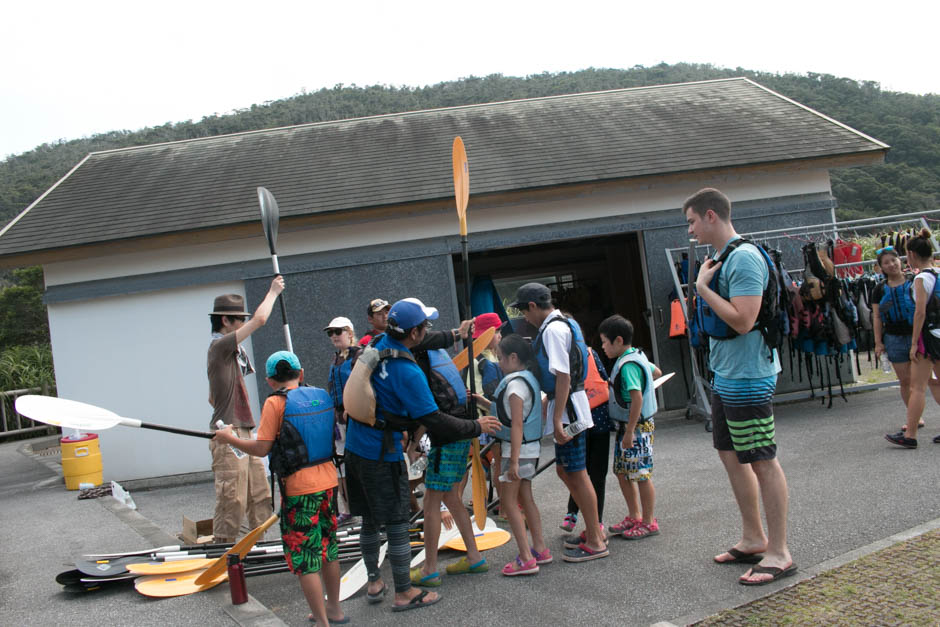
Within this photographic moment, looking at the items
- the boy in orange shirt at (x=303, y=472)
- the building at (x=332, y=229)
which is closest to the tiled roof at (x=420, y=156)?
the building at (x=332, y=229)

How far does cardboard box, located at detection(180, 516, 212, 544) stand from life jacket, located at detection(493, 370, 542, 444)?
3.02m

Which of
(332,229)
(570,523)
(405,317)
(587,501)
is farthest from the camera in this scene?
(332,229)

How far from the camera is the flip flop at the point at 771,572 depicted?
13.2 feet

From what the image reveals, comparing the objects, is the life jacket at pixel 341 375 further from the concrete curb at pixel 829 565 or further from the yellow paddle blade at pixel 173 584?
the concrete curb at pixel 829 565

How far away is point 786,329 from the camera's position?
28.0 ft

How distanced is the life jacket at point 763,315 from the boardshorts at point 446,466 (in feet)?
5.71

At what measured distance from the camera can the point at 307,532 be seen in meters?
4.04

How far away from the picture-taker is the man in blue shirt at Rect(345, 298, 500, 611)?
14.0ft

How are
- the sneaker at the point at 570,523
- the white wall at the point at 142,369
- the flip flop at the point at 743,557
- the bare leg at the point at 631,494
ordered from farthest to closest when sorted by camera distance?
the white wall at the point at 142,369
the sneaker at the point at 570,523
the bare leg at the point at 631,494
the flip flop at the point at 743,557

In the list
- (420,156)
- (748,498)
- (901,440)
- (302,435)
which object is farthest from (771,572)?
(420,156)

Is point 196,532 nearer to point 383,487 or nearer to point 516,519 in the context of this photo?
point 383,487

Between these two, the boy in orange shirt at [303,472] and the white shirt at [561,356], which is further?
the white shirt at [561,356]

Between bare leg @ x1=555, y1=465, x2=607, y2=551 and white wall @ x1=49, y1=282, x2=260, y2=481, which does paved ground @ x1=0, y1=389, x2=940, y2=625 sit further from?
white wall @ x1=49, y1=282, x2=260, y2=481

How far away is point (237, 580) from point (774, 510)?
131 inches
